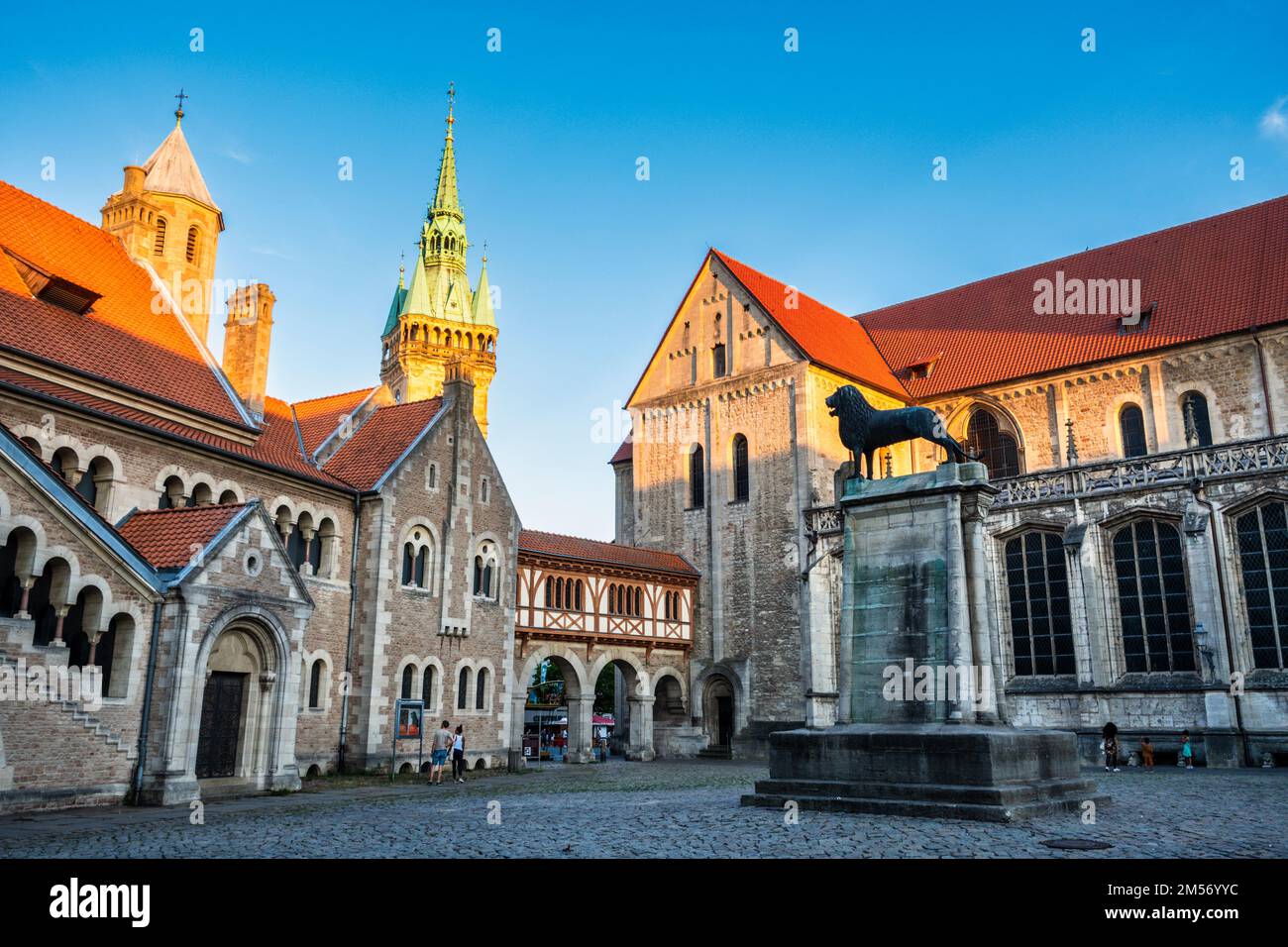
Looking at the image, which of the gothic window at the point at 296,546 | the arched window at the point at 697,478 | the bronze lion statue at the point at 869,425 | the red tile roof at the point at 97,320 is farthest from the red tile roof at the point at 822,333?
the bronze lion statue at the point at 869,425

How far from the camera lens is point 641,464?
4697 cm

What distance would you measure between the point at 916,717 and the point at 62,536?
14.5 metres

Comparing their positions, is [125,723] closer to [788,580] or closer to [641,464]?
[788,580]

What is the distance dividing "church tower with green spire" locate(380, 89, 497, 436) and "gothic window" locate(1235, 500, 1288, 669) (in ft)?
174

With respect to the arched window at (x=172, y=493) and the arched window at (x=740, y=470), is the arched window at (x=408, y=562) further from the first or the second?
the arched window at (x=740, y=470)

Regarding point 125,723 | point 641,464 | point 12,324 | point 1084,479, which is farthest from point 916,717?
point 641,464

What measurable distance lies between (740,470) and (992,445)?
10.6 meters

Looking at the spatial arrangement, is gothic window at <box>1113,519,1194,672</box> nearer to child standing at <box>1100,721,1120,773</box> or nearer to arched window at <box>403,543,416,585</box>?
child standing at <box>1100,721,1120,773</box>

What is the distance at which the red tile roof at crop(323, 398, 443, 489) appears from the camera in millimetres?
28828

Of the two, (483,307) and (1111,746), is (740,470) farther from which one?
(483,307)

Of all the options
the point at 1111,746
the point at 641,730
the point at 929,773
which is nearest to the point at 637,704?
the point at 641,730

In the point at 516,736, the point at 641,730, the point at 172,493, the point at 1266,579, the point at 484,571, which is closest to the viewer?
the point at 172,493

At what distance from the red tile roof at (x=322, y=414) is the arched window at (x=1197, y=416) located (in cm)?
2887

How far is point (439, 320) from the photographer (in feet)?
247
